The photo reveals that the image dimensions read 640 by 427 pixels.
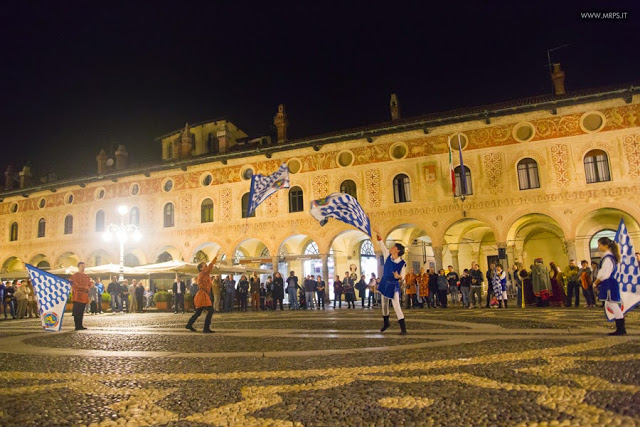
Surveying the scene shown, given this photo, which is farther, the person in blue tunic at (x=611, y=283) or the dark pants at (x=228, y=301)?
the dark pants at (x=228, y=301)

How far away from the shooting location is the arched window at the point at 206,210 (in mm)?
26453

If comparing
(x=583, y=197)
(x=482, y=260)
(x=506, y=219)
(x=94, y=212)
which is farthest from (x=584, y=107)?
(x=94, y=212)

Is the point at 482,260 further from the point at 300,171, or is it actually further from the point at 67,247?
the point at 67,247

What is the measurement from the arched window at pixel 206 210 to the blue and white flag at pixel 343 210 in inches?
672

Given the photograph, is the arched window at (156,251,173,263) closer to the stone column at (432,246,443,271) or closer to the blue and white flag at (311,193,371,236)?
the stone column at (432,246,443,271)

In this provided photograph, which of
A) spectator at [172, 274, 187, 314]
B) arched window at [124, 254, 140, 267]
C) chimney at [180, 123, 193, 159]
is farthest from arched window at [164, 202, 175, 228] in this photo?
spectator at [172, 274, 187, 314]

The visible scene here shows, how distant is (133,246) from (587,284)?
23563 mm

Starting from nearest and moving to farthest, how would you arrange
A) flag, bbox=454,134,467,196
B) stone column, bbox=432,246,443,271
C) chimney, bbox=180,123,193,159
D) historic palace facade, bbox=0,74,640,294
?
historic palace facade, bbox=0,74,640,294
flag, bbox=454,134,467,196
stone column, bbox=432,246,443,271
chimney, bbox=180,123,193,159

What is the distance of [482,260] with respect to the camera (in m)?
26.4

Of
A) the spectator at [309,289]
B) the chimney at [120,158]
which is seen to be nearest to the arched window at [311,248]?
the spectator at [309,289]

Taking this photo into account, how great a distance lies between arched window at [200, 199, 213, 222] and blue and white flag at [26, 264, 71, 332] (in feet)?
50.5

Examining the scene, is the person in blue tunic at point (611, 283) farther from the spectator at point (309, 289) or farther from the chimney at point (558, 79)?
the chimney at point (558, 79)

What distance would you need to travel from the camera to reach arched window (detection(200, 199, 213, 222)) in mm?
26453

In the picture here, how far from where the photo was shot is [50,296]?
35.8 feet
